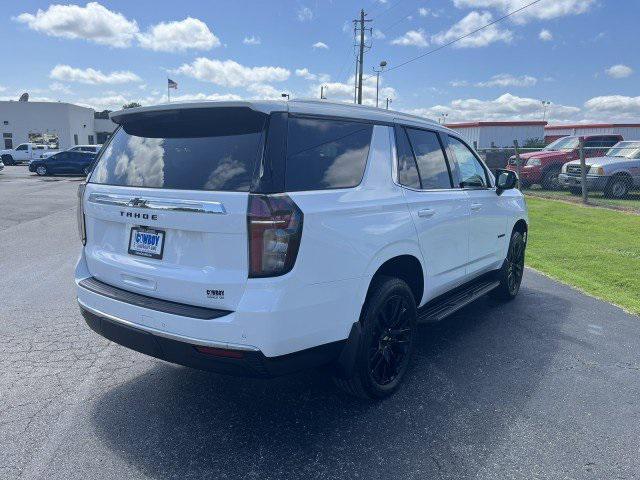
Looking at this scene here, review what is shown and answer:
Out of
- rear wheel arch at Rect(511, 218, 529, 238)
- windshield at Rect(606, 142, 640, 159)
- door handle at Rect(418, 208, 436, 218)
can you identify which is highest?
windshield at Rect(606, 142, 640, 159)

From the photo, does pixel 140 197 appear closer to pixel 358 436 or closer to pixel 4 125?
pixel 358 436

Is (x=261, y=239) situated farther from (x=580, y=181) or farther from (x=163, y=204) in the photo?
(x=580, y=181)

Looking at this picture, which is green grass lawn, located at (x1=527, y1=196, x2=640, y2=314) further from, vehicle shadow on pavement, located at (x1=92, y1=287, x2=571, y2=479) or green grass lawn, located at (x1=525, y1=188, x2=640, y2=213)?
vehicle shadow on pavement, located at (x1=92, y1=287, x2=571, y2=479)

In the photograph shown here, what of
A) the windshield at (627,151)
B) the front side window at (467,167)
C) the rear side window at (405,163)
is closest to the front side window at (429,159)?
the rear side window at (405,163)

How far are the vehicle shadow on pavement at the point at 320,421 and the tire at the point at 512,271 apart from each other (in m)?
1.35

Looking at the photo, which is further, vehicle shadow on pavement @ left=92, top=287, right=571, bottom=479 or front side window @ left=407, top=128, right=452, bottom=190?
front side window @ left=407, top=128, right=452, bottom=190

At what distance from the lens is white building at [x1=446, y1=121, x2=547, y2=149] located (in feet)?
156

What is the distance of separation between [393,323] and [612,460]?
150cm

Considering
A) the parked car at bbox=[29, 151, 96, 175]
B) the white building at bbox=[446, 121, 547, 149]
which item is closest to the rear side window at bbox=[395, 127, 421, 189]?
the parked car at bbox=[29, 151, 96, 175]

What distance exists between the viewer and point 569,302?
6027 millimetres

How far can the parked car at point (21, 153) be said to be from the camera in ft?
147

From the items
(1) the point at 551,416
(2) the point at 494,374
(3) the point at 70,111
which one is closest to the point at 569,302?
(2) the point at 494,374

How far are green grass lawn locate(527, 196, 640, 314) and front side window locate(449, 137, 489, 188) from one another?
7.60ft

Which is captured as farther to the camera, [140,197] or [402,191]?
[402,191]
